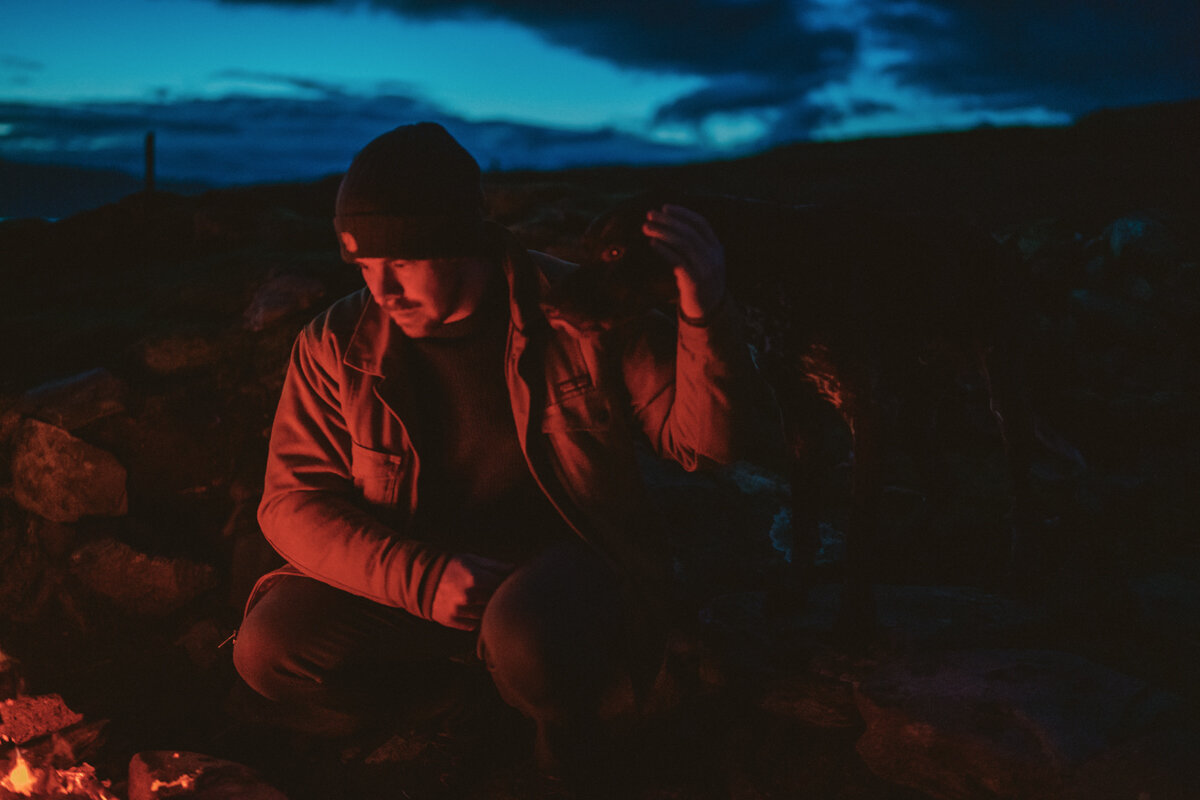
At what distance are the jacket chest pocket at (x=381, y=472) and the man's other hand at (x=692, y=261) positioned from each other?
953 mm

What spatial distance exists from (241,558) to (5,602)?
102 centimetres

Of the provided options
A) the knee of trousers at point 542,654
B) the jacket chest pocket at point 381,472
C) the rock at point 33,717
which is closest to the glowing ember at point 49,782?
the rock at point 33,717

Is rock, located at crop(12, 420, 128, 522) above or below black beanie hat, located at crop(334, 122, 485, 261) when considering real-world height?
below

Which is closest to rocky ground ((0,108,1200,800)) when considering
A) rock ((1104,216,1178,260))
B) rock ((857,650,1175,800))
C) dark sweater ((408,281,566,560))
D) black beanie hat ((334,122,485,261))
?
rock ((857,650,1175,800))

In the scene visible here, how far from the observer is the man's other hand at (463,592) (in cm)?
193

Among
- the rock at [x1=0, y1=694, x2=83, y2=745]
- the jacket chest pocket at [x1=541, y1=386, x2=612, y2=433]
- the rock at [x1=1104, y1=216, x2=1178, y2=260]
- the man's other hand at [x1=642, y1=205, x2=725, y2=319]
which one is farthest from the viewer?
the rock at [x1=1104, y1=216, x2=1178, y2=260]

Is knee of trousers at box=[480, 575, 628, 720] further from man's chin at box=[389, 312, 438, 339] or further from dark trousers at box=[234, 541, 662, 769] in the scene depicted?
man's chin at box=[389, 312, 438, 339]

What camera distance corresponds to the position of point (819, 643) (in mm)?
2602

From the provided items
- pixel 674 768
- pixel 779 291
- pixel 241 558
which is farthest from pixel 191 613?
pixel 779 291

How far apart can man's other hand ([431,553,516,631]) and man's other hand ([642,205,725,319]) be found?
2.92ft

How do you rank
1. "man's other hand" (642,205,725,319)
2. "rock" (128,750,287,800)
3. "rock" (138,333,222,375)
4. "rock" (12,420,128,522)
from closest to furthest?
"man's other hand" (642,205,725,319) → "rock" (128,750,287,800) → "rock" (12,420,128,522) → "rock" (138,333,222,375)

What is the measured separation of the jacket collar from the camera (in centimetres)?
213

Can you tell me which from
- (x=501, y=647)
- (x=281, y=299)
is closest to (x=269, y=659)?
(x=501, y=647)

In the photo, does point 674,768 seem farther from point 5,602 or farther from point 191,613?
point 5,602
